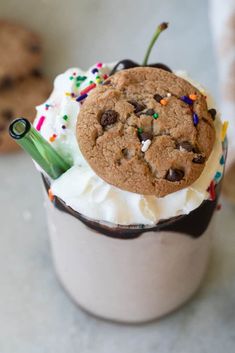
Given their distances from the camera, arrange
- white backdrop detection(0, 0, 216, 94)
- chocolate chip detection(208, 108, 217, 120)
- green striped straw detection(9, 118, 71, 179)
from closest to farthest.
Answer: green striped straw detection(9, 118, 71, 179)
chocolate chip detection(208, 108, 217, 120)
white backdrop detection(0, 0, 216, 94)

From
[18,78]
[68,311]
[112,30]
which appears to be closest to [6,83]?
[18,78]

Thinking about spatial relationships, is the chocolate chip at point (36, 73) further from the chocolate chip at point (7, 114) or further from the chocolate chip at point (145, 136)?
the chocolate chip at point (145, 136)

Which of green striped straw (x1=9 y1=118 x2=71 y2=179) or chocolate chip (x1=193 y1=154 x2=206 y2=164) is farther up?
green striped straw (x1=9 y1=118 x2=71 y2=179)

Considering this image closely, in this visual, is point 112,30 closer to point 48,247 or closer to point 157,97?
point 48,247

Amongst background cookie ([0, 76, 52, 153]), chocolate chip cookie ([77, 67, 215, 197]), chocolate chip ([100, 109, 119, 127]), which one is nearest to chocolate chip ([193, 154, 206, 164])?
chocolate chip cookie ([77, 67, 215, 197])

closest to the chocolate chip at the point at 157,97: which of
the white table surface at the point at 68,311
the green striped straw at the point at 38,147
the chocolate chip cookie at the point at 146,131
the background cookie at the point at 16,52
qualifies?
the chocolate chip cookie at the point at 146,131

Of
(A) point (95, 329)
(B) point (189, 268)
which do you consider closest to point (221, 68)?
(B) point (189, 268)

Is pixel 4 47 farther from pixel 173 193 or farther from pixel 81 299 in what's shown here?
pixel 173 193

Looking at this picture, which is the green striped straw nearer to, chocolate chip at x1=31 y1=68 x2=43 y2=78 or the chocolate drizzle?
the chocolate drizzle
